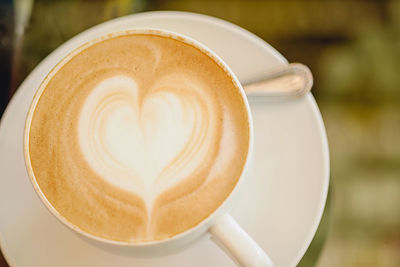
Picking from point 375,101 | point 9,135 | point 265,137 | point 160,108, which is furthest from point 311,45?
point 9,135

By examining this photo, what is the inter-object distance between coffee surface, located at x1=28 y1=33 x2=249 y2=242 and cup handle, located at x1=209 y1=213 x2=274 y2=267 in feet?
0.07

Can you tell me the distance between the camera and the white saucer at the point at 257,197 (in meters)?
0.60

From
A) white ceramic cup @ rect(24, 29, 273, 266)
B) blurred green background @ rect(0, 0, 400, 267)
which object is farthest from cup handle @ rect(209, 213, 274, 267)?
blurred green background @ rect(0, 0, 400, 267)

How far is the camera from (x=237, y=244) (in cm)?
50

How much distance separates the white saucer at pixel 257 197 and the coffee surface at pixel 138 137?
0.10m

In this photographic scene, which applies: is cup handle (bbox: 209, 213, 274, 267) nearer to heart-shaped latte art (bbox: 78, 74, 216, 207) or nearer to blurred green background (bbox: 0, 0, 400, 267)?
heart-shaped latte art (bbox: 78, 74, 216, 207)

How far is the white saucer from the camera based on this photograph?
1.98ft

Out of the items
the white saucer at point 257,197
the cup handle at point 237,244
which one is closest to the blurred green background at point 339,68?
the white saucer at point 257,197

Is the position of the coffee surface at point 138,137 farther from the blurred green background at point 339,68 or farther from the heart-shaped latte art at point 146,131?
the blurred green background at point 339,68

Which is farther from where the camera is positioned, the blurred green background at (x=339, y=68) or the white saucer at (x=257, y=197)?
the blurred green background at (x=339, y=68)

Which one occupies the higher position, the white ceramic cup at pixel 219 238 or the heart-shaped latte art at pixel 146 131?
the heart-shaped latte art at pixel 146 131

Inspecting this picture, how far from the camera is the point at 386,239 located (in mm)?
734

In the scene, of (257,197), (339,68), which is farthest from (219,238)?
(339,68)

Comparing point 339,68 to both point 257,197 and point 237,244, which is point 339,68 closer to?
point 257,197
